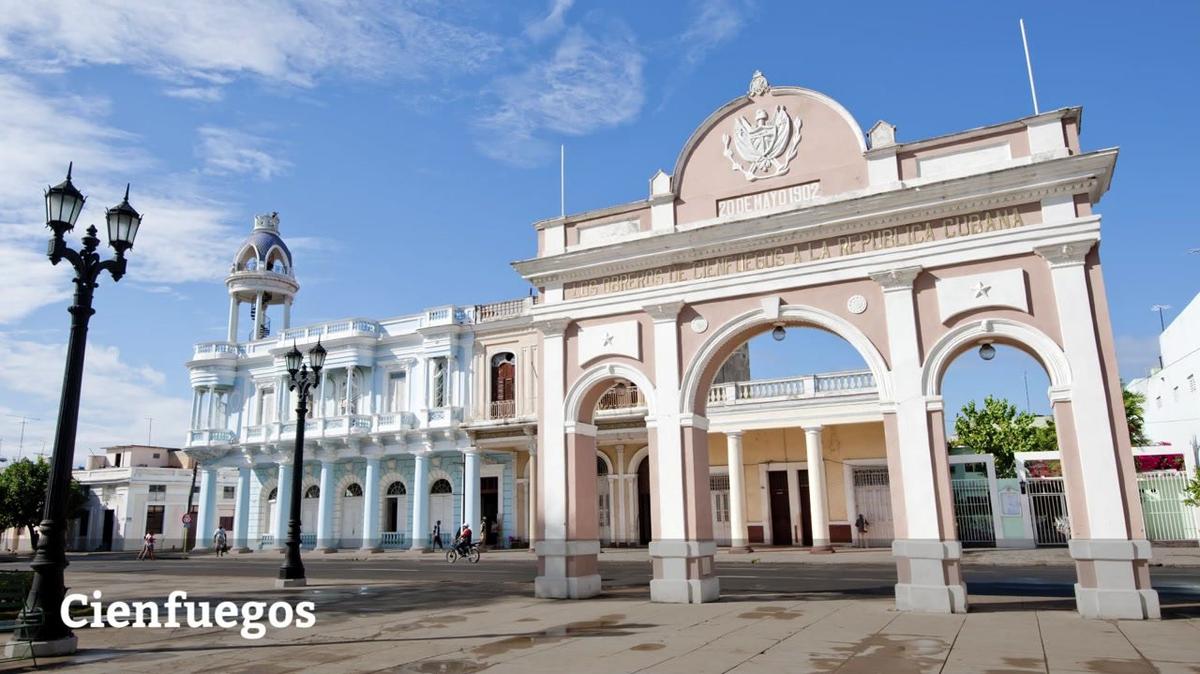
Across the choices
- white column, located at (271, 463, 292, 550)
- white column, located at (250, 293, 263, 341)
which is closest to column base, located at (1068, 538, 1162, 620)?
white column, located at (271, 463, 292, 550)

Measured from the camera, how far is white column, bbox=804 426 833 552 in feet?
80.1

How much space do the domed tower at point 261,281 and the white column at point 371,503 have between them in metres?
9.13

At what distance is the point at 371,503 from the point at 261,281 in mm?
12375

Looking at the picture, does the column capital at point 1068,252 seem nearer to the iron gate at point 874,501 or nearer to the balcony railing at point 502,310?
the iron gate at point 874,501

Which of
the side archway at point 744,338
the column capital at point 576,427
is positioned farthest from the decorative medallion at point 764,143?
the column capital at point 576,427

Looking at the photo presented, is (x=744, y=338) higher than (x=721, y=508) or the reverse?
higher

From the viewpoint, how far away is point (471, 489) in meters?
30.9

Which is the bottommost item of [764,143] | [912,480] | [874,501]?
[874,501]

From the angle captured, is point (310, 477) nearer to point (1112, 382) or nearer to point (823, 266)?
point (823, 266)

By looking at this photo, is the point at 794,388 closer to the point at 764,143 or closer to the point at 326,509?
the point at 764,143

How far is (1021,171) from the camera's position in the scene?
10883mm

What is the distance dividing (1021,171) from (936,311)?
2.21 m

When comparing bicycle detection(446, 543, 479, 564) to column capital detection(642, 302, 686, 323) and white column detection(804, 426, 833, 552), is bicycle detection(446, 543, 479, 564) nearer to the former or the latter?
white column detection(804, 426, 833, 552)

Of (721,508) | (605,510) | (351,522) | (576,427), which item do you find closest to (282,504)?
(351,522)
